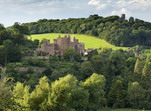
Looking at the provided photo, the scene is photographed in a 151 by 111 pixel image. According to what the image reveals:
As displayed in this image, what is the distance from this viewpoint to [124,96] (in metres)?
57.9

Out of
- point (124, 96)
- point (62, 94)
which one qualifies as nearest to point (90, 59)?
point (124, 96)

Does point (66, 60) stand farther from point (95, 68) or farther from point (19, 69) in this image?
point (19, 69)

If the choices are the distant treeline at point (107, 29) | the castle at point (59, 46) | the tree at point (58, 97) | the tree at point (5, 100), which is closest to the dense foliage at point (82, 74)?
the tree at point (58, 97)

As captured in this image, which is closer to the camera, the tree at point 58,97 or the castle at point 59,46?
the tree at point 58,97

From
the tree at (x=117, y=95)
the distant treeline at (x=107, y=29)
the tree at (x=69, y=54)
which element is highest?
the distant treeline at (x=107, y=29)

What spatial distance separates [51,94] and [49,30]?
7947 cm

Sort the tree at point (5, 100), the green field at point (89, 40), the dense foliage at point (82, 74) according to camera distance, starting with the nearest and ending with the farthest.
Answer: the tree at point (5, 100) < the dense foliage at point (82, 74) < the green field at point (89, 40)

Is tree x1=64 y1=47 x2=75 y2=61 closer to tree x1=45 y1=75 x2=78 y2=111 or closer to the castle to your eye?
the castle

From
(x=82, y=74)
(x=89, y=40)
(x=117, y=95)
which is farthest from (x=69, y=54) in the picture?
(x=89, y=40)

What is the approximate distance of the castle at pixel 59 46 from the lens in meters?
65.2

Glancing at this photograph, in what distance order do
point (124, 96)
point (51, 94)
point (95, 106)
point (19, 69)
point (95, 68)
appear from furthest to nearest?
point (95, 68)
point (124, 96)
point (19, 69)
point (95, 106)
point (51, 94)

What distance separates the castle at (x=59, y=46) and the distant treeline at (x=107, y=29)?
32.2 meters

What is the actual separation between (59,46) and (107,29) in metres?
42.3

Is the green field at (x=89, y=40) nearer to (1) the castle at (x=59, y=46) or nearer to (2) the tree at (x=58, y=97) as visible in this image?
(1) the castle at (x=59, y=46)
